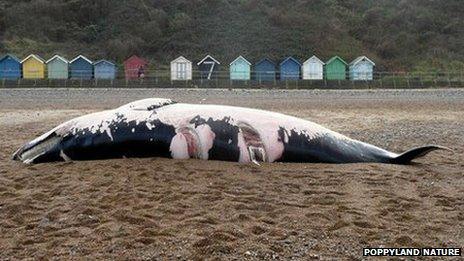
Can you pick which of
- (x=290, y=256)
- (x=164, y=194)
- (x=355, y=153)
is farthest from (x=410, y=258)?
(x=355, y=153)

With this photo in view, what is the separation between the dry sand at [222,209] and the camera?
16.2 ft

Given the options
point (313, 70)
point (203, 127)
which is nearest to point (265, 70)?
point (313, 70)

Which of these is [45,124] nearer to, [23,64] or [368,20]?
[23,64]

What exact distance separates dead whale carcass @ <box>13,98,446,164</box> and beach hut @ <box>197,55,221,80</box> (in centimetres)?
4607

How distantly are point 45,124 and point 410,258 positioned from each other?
533 inches

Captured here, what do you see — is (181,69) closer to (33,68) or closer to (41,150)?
(33,68)

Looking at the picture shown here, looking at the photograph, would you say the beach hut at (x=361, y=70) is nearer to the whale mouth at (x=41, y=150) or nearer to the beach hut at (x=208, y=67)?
the beach hut at (x=208, y=67)

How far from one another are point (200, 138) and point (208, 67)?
4951cm

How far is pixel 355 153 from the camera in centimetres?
864

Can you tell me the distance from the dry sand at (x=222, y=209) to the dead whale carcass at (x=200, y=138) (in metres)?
0.26

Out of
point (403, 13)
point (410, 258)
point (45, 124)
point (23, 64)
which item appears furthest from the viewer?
point (403, 13)

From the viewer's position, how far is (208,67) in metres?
57.2

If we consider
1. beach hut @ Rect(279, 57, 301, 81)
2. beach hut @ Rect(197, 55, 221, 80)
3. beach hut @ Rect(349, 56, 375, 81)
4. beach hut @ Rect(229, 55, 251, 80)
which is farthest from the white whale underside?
beach hut @ Rect(349, 56, 375, 81)

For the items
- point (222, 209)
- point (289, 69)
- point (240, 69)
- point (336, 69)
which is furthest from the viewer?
point (336, 69)
